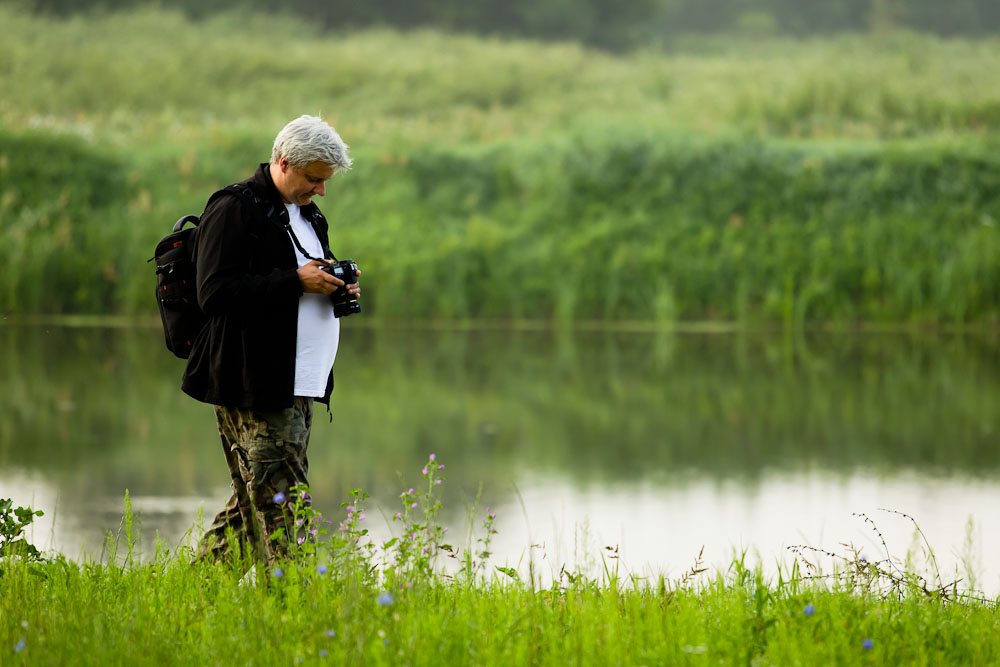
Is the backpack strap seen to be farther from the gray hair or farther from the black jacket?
the gray hair

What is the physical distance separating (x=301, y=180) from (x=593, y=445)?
16.0 ft

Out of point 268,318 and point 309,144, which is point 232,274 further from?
point 309,144

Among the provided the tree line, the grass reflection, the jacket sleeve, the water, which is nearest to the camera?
the jacket sleeve

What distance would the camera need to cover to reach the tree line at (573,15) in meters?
35.4

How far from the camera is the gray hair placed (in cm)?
360

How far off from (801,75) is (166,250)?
2172cm

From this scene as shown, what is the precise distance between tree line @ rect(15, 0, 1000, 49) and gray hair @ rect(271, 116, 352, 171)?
31595 mm

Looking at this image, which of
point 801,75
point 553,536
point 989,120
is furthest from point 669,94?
point 553,536

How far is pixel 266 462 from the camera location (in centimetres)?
365

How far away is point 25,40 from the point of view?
1107 inches

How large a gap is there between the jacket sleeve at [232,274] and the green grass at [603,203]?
12150 millimetres

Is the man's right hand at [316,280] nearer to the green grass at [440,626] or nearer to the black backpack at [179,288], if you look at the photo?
the black backpack at [179,288]

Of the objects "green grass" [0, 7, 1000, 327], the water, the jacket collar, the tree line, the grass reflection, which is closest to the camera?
the jacket collar

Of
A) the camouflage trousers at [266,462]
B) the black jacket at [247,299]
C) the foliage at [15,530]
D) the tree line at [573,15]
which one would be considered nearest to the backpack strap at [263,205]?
the black jacket at [247,299]
